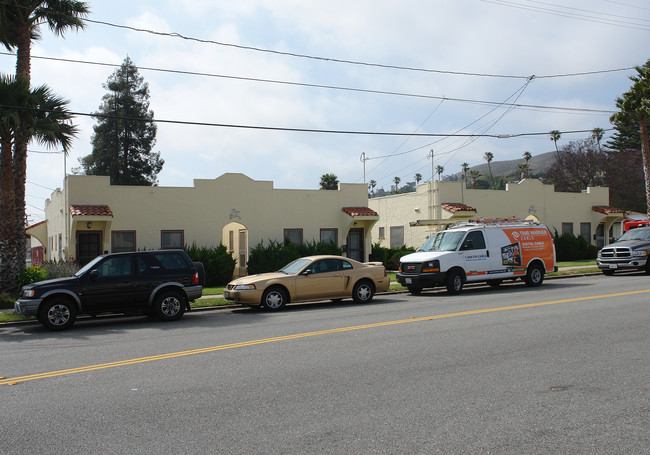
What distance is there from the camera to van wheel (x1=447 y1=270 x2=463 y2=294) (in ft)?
57.4

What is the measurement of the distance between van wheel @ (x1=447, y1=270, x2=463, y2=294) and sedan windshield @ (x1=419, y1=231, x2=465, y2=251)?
871 mm

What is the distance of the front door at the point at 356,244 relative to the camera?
26797 millimetres

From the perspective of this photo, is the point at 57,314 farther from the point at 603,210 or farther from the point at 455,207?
the point at 603,210

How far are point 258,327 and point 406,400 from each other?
6008 millimetres

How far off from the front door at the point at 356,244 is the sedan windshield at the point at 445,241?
777cm

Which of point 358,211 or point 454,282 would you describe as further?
point 358,211

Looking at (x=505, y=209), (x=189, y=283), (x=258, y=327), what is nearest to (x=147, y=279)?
(x=189, y=283)

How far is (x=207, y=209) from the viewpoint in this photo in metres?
23.3

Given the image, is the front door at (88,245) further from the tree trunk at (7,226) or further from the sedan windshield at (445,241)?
the sedan windshield at (445,241)

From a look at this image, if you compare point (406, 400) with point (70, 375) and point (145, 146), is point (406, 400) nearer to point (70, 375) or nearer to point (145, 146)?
point (70, 375)

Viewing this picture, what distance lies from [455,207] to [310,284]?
16138 mm

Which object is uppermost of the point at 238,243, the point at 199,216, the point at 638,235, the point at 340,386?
the point at 199,216

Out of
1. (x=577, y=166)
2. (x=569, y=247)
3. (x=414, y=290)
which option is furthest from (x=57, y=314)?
(x=577, y=166)

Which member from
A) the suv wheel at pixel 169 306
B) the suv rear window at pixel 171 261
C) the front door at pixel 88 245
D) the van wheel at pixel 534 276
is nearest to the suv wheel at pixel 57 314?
the suv wheel at pixel 169 306
